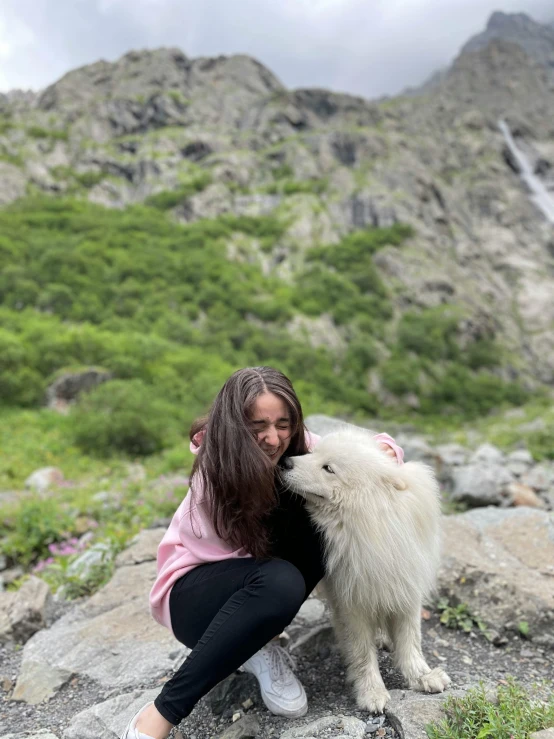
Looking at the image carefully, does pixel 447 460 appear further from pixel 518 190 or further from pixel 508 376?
pixel 518 190

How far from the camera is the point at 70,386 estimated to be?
558 inches

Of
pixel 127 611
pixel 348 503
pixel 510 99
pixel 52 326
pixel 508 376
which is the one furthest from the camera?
pixel 510 99

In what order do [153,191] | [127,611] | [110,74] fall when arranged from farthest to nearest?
[110,74] < [153,191] < [127,611]

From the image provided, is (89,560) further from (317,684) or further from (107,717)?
(317,684)

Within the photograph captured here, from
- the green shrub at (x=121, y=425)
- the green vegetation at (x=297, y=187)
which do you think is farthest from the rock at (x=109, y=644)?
the green vegetation at (x=297, y=187)

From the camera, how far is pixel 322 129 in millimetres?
45156

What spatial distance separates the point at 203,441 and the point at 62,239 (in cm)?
2785

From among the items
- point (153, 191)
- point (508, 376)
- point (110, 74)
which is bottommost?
point (508, 376)

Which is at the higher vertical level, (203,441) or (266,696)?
(203,441)

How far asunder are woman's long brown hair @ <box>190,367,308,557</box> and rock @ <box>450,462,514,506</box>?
418 centimetres

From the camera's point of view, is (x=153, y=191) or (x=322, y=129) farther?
(x=322, y=129)

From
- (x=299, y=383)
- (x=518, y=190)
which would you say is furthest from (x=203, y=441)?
(x=518, y=190)

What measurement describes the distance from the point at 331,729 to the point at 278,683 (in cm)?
30

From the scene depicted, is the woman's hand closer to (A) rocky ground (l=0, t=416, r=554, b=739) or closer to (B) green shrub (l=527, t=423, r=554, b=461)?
(A) rocky ground (l=0, t=416, r=554, b=739)
